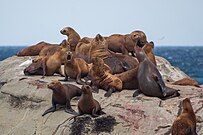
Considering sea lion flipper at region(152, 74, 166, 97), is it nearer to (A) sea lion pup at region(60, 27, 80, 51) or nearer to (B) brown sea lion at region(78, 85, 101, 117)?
(B) brown sea lion at region(78, 85, 101, 117)

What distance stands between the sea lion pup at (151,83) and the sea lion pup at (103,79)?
0.42m

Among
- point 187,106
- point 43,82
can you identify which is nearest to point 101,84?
point 43,82

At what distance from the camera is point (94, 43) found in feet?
39.1

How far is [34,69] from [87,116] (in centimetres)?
288

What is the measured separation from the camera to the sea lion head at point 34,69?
10906 mm

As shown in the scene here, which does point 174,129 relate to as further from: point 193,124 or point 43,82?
point 43,82

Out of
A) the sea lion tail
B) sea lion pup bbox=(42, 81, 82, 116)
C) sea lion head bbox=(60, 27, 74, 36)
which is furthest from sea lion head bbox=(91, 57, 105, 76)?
sea lion head bbox=(60, 27, 74, 36)

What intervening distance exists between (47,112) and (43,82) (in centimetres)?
120

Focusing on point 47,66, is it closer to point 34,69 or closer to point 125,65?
point 34,69

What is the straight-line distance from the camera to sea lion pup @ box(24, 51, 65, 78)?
430 inches

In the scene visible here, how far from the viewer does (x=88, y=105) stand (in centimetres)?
840

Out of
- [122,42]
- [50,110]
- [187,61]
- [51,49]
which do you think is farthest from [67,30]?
[187,61]

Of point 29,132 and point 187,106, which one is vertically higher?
point 187,106

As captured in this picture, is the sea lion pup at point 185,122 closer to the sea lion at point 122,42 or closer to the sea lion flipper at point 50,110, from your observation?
the sea lion flipper at point 50,110
